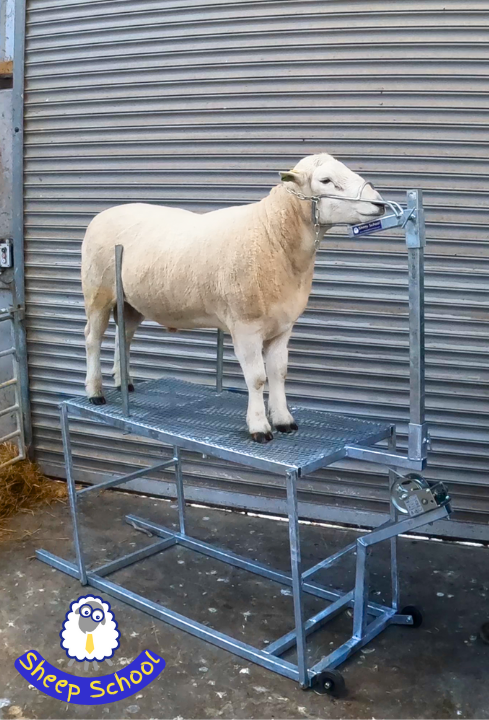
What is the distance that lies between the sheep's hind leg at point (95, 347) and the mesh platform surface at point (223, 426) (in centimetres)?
5

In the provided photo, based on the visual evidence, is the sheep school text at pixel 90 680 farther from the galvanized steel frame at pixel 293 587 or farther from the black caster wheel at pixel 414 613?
the black caster wheel at pixel 414 613

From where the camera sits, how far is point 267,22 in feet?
11.0

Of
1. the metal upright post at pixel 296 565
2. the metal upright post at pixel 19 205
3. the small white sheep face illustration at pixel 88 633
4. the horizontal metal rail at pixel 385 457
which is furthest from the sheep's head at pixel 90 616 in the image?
the metal upright post at pixel 19 205

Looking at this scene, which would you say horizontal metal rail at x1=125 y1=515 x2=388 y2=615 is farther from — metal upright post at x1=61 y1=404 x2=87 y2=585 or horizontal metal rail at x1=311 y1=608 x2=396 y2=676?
metal upright post at x1=61 y1=404 x2=87 y2=585

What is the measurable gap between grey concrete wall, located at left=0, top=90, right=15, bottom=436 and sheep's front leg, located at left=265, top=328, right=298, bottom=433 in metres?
2.30

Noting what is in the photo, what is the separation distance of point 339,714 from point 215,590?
35.5 inches

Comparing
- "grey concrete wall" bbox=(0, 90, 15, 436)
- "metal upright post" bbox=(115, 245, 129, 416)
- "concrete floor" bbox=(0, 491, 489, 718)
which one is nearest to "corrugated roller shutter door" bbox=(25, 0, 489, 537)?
"grey concrete wall" bbox=(0, 90, 15, 436)

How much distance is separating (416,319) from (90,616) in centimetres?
161

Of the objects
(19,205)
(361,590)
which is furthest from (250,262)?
(19,205)

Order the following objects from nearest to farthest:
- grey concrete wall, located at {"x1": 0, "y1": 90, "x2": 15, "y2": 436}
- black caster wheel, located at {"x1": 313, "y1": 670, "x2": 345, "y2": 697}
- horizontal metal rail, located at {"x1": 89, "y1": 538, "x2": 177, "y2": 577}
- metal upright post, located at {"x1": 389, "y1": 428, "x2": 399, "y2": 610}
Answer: black caster wheel, located at {"x1": 313, "y1": 670, "x2": 345, "y2": 697}
metal upright post, located at {"x1": 389, "y1": 428, "x2": 399, "y2": 610}
horizontal metal rail, located at {"x1": 89, "y1": 538, "x2": 177, "y2": 577}
grey concrete wall, located at {"x1": 0, "y1": 90, "x2": 15, "y2": 436}

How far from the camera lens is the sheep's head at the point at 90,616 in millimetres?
2480

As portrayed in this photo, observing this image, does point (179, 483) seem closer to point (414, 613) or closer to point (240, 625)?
point (240, 625)

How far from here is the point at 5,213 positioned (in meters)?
4.19

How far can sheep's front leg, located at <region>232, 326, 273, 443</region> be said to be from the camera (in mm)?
2373
